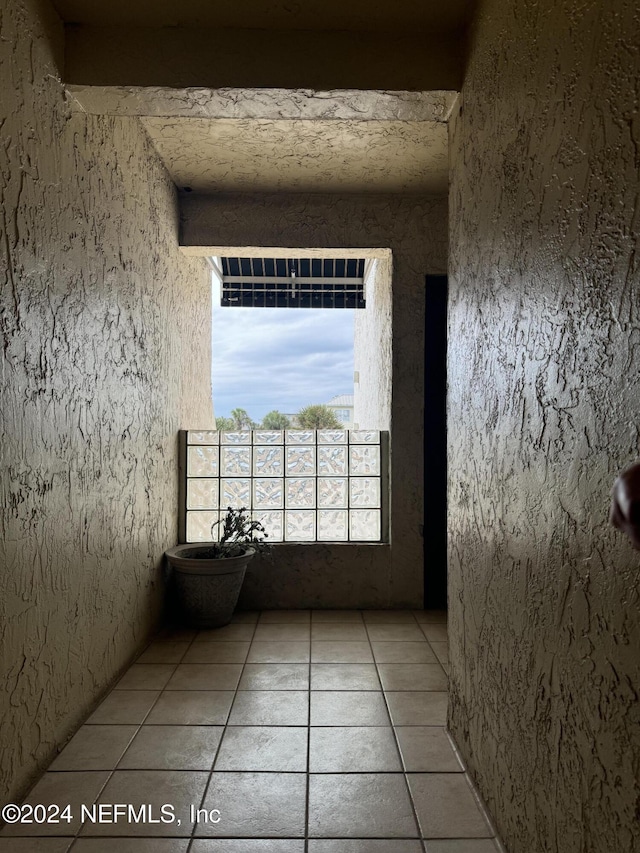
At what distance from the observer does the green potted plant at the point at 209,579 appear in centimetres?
315

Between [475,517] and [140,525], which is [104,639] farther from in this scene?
[475,517]

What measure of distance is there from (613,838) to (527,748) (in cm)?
40

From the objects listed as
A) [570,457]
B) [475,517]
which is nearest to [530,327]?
[570,457]

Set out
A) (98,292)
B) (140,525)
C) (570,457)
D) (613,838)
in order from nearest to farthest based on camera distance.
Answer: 1. (613,838)
2. (570,457)
3. (98,292)
4. (140,525)

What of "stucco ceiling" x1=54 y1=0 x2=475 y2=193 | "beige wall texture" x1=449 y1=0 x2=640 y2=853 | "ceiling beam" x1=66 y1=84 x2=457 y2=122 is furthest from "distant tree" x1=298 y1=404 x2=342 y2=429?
"beige wall texture" x1=449 y1=0 x2=640 y2=853

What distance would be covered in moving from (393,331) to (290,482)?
118 cm

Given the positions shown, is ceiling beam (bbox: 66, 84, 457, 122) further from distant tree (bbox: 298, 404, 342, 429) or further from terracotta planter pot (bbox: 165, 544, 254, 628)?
distant tree (bbox: 298, 404, 342, 429)

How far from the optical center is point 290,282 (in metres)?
4.61

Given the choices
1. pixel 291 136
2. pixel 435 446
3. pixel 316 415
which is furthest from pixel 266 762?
pixel 316 415

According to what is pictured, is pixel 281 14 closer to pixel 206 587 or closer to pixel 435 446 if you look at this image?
pixel 435 446

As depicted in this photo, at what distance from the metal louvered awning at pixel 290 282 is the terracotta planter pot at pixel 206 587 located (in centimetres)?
230

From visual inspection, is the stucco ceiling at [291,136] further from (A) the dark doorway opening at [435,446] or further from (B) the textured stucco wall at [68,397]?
(A) the dark doorway opening at [435,446]

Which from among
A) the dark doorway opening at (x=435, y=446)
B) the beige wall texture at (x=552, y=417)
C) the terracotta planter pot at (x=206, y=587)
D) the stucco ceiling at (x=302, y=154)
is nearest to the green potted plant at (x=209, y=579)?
the terracotta planter pot at (x=206, y=587)

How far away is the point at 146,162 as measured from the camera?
114 inches
